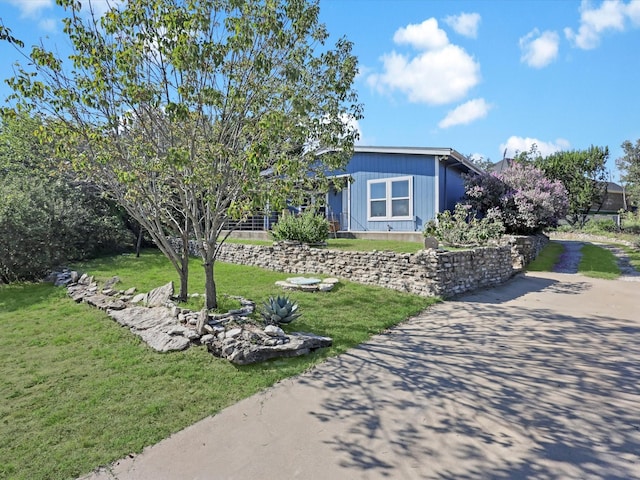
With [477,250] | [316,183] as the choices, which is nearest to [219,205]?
[316,183]

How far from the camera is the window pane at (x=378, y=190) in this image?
52.9 feet

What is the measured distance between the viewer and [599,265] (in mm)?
14953

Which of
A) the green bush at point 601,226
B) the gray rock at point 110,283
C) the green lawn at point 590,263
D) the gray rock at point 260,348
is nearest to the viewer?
the gray rock at point 260,348

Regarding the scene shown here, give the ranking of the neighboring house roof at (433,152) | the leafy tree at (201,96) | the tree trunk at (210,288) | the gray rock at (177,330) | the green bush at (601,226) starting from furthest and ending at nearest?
the green bush at (601,226), the neighboring house roof at (433,152), the tree trunk at (210,288), the gray rock at (177,330), the leafy tree at (201,96)

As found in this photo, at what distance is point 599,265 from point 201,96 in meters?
16.4

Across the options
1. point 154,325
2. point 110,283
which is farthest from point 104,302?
point 154,325

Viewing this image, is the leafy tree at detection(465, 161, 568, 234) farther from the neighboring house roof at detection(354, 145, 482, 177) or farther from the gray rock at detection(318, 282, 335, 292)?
the gray rock at detection(318, 282, 335, 292)

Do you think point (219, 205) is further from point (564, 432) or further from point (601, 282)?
point (601, 282)

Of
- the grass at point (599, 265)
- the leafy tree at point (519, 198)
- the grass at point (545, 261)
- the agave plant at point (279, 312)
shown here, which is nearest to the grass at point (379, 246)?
the leafy tree at point (519, 198)

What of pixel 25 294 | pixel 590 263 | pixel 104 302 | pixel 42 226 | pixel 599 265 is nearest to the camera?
pixel 104 302

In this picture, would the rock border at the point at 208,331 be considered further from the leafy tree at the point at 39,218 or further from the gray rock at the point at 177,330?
the leafy tree at the point at 39,218

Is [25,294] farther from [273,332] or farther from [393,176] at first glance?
[393,176]

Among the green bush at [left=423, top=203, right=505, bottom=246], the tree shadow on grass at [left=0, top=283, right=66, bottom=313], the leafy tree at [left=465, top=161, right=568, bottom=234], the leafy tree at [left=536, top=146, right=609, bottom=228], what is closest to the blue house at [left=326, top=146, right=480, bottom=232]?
the leafy tree at [left=465, top=161, right=568, bottom=234]

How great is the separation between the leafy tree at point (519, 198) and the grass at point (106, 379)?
8087mm
